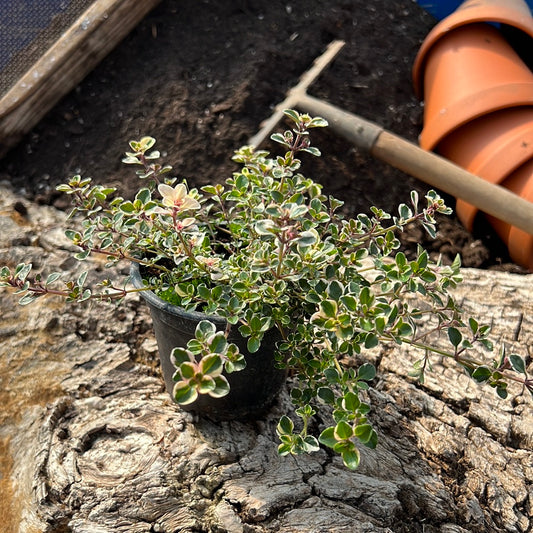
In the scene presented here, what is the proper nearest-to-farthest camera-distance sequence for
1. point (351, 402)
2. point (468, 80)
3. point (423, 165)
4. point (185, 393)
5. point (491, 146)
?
point (185, 393)
point (351, 402)
point (423, 165)
point (491, 146)
point (468, 80)

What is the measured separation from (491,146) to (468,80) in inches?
15.2

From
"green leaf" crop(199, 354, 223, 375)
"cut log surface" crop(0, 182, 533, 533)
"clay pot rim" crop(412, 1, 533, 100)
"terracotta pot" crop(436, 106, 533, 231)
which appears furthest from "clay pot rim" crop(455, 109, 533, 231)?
"green leaf" crop(199, 354, 223, 375)

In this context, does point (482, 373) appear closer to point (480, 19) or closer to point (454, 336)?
point (454, 336)

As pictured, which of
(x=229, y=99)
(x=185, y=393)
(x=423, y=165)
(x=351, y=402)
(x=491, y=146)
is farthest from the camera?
(x=229, y=99)

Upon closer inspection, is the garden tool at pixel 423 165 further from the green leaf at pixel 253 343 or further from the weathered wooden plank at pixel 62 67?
the green leaf at pixel 253 343

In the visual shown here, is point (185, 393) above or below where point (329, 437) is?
above

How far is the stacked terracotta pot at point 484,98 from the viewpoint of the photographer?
2.54m

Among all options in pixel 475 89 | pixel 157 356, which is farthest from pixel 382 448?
pixel 475 89

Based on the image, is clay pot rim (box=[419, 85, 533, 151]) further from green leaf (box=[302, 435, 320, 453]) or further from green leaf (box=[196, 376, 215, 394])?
green leaf (box=[196, 376, 215, 394])

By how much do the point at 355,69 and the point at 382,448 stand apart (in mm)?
2276

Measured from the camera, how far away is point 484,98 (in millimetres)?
2631

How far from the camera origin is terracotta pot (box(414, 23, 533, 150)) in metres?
2.62

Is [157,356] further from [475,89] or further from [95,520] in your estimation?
[475,89]

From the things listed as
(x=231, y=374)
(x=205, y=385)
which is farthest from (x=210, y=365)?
(x=231, y=374)
